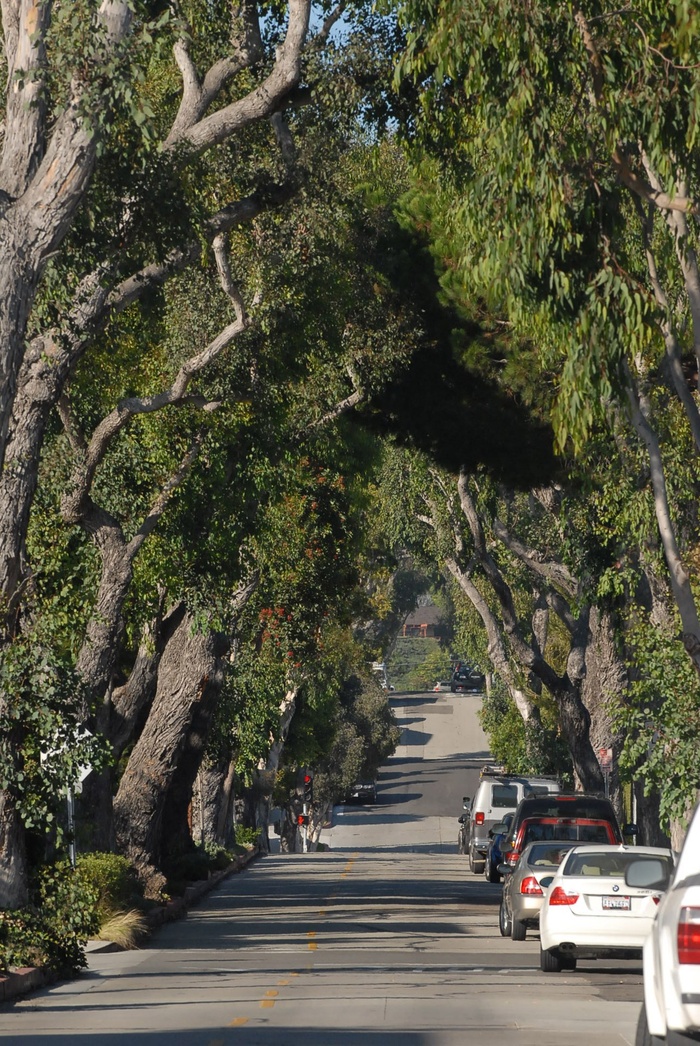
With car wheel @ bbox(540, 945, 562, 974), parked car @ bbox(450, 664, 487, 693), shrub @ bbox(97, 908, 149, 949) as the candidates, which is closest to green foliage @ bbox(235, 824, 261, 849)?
shrub @ bbox(97, 908, 149, 949)

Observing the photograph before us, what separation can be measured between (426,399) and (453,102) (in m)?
10.1

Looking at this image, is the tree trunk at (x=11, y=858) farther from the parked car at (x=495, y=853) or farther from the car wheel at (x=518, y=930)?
the parked car at (x=495, y=853)

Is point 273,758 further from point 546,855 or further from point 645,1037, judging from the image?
point 645,1037

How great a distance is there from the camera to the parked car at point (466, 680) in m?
146

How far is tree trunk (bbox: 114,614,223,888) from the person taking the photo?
29328 mm

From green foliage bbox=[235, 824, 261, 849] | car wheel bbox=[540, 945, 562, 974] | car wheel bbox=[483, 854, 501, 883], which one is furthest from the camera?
green foliage bbox=[235, 824, 261, 849]

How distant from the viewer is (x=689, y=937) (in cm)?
702

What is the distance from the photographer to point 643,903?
18.7 meters

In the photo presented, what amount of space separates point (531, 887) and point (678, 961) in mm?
16002

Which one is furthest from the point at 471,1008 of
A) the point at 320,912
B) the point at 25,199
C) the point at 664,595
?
the point at 320,912

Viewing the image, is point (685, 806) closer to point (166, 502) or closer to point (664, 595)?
point (664, 595)

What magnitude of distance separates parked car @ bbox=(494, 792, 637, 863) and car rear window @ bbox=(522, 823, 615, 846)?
4cm

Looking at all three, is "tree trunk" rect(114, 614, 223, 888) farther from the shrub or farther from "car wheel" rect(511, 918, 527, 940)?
"car wheel" rect(511, 918, 527, 940)

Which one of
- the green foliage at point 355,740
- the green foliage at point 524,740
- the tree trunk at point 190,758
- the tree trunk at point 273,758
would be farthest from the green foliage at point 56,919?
the green foliage at point 355,740
